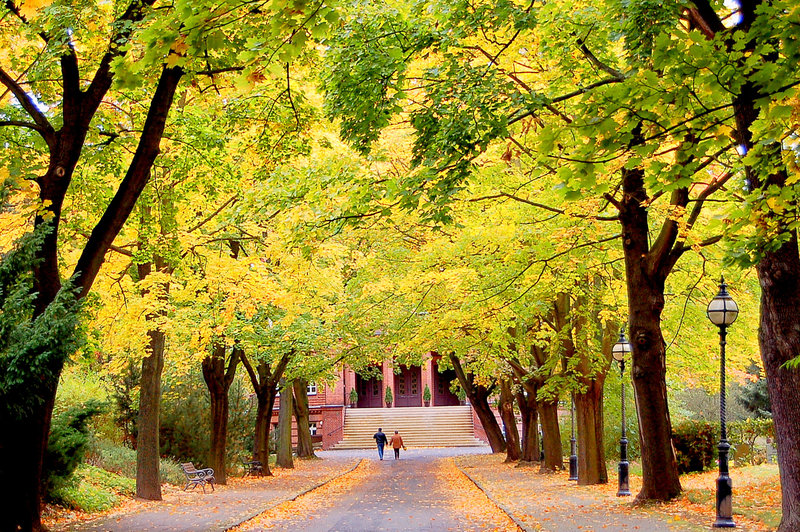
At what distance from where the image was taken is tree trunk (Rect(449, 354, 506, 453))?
35463 mm

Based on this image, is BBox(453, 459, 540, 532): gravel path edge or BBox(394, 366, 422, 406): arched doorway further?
BBox(394, 366, 422, 406): arched doorway

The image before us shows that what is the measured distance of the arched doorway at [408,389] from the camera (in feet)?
219

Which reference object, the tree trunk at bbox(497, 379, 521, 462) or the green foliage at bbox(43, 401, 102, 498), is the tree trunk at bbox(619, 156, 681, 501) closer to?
the green foliage at bbox(43, 401, 102, 498)

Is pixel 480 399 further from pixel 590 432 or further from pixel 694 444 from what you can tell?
pixel 590 432

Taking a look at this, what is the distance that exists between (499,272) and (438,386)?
172 ft

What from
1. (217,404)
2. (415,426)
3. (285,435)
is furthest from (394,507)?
(415,426)

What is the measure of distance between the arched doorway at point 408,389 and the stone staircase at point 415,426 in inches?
142

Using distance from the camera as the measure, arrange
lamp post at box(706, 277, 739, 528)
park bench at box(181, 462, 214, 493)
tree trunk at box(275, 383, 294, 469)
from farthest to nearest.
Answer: tree trunk at box(275, 383, 294, 469) < park bench at box(181, 462, 214, 493) < lamp post at box(706, 277, 739, 528)

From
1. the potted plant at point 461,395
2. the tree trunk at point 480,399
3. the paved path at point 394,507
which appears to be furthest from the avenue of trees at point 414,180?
the potted plant at point 461,395

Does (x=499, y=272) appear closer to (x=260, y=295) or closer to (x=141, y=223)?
(x=260, y=295)

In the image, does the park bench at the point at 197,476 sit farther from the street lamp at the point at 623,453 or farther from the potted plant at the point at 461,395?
the potted plant at the point at 461,395

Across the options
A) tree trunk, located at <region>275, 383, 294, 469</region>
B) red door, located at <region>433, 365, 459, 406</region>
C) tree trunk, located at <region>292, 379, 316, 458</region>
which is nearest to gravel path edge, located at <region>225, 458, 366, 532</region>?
tree trunk, located at <region>275, 383, 294, 469</region>

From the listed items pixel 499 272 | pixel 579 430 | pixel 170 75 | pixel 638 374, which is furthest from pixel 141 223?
pixel 579 430

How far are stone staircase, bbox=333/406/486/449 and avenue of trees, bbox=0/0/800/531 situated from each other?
111 feet
